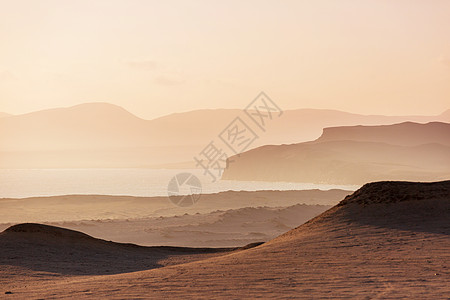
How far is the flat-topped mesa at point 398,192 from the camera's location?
1627cm

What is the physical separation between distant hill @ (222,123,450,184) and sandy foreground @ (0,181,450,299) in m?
83.0

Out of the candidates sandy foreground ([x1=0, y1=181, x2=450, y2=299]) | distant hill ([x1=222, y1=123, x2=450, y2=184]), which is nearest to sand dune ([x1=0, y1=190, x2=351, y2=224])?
sandy foreground ([x1=0, y1=181, x2=450, y2=299])

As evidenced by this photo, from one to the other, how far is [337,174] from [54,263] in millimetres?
93835

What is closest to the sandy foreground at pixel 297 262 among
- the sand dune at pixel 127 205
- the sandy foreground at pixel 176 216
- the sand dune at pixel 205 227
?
the sand dune at pixel 205 227

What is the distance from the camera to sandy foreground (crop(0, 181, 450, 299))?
9.29m

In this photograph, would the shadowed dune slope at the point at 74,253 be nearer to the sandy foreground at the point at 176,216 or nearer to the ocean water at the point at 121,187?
the sandy foreground at the point at 176,216

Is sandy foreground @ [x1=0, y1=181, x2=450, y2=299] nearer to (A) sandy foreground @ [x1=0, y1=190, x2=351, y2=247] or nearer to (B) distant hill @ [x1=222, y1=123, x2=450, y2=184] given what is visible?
(A) sandy foreground @ [x1=0, y1=190, x2=351, y2=247]

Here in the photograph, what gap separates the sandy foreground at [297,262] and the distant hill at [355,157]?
83.0 metres

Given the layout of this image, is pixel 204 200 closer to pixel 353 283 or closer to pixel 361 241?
pixel 361 241

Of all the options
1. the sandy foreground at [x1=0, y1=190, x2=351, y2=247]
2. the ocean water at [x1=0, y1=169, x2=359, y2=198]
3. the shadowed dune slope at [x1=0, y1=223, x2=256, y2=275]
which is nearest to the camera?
the shadowed dune slope at [x1=0, y1=223, x2=256, y2=275]

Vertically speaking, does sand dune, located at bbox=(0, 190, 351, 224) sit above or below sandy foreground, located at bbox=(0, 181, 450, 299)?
above

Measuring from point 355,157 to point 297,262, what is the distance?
11474 centimetres

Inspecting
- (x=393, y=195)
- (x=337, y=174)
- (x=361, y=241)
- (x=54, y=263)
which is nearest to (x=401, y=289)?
(x=361, y=241)

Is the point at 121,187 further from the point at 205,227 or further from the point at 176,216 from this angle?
the point at 205,227
